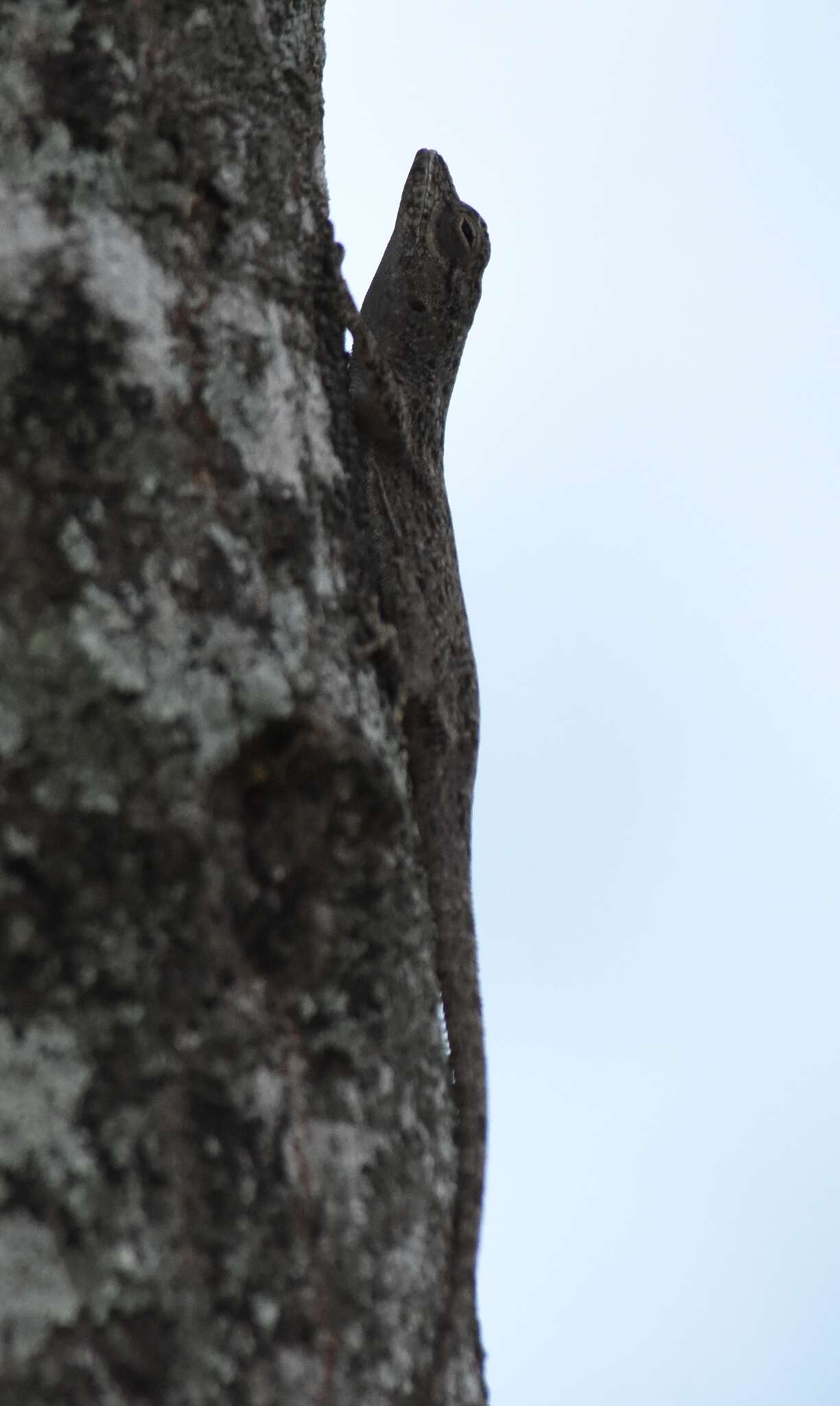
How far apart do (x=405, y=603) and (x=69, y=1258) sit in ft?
7.30

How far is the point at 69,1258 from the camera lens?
5.52 feet

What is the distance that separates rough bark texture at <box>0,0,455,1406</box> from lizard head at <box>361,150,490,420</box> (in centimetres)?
262

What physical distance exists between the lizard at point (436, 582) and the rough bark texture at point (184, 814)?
0.10 m

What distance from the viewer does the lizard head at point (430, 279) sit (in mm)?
5043

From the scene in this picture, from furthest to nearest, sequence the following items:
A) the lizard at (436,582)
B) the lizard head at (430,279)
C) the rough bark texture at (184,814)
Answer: the lizard head at (430,279)
the lizard at (436,582)
the rough bark texture at (184,814)

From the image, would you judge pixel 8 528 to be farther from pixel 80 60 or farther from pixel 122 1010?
pixel 80 60

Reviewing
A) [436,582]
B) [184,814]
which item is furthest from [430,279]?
[184,814]

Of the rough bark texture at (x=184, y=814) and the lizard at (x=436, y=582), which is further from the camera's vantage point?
the lizard at (x=436, y=582)

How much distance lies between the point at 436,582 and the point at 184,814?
7.78 feet

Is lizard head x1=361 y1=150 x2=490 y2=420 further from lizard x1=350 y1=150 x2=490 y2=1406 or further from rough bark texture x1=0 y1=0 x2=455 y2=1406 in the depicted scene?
rough bark texture x1=0 y1=0 x2=455 y2=1406

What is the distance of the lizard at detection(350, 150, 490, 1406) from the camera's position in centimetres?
228

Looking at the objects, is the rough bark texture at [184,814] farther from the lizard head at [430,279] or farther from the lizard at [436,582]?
the lizard head at [430,279]

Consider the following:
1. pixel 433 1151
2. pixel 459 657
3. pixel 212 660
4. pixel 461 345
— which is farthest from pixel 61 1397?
pixel 461 345

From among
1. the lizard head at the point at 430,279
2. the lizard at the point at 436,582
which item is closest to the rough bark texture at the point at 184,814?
the lizard at the point at 436,582
